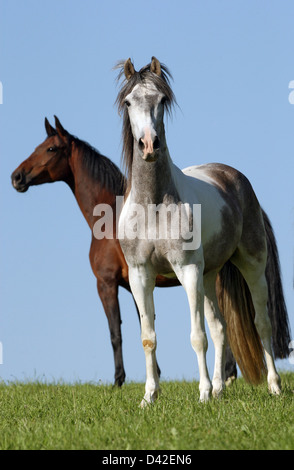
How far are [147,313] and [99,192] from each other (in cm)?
380

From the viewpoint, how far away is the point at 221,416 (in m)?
4.86

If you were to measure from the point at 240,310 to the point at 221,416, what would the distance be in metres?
2.50

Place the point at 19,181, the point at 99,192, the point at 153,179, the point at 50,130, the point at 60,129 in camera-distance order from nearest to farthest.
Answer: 1. the point at 153,179
2. the point at 99,192
3. the point at 60,129
4. the point at 50,130
5. the point at 19,181

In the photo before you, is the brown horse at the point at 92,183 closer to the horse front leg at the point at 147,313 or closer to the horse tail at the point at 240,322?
the horse tail at the point at 240,322

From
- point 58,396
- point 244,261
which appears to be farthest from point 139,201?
point 58,396

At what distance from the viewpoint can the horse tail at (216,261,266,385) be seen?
7.27 meters

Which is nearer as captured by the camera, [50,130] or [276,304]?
[276,304]

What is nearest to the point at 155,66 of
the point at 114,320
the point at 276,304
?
the point at 114,320

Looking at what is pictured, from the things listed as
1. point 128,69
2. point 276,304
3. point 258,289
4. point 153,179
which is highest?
point 128,69

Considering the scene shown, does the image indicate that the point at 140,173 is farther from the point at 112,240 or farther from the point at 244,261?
the point at 112,240

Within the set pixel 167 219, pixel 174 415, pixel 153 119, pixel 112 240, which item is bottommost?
pixel 174 415
